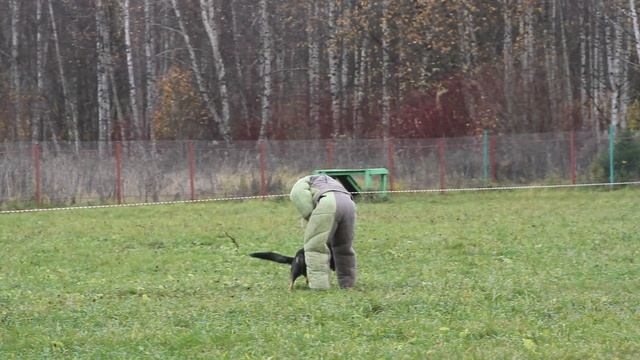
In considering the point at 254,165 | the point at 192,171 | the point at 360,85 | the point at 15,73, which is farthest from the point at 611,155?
the point at 15,73

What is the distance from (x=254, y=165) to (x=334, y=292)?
19974 mm

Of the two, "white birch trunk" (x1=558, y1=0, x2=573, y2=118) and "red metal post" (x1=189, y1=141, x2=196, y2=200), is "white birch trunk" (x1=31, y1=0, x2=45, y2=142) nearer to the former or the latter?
"red metal post" (x1=189, y1=141, x2=196, y2=200)

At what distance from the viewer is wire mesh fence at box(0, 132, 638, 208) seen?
94.1ft

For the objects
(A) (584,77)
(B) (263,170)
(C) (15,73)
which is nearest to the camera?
(B) (263,170)

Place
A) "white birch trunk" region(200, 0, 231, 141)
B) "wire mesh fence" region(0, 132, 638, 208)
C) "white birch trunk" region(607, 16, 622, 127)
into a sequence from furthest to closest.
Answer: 1. "white birch trunk" region(200, 0, 231, 141)
2. "white birch trunk" region(607, 16, 622, 127)
3. "wire mesh fence" region(0, 132, 638, 208)

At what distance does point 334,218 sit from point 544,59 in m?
31.2

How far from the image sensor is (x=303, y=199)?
35.2ft

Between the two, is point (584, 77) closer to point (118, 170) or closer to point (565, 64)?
point (565, 64)

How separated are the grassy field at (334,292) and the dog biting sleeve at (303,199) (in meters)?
0.87

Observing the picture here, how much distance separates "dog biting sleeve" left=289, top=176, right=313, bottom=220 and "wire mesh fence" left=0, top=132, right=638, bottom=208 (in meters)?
18.8

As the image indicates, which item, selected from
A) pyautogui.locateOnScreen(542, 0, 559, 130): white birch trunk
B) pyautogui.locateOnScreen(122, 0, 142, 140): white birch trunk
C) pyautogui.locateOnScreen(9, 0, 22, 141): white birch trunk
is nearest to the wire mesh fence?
pyautogui.locateOnScreen(542, 0, 559, 130): white birch trunk

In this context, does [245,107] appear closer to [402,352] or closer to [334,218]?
[334,218]

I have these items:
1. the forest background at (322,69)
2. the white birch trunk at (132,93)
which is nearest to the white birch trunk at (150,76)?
the forest background at (322,69)

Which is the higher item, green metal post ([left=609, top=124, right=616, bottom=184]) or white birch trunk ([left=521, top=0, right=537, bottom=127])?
white birch trunk ([left=521, top=0, right=537, bottom=127])
